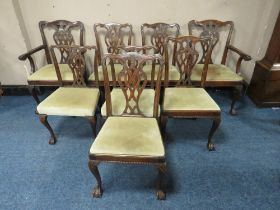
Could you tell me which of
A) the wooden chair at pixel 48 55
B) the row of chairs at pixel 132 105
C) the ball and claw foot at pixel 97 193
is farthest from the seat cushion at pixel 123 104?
the wooden chair at pixel 48 55

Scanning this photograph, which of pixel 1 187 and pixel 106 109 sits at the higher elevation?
pixel 106 109

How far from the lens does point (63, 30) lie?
2344 mm

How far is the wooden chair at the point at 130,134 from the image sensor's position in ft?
4.08

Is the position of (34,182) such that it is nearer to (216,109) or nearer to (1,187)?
(1,187)

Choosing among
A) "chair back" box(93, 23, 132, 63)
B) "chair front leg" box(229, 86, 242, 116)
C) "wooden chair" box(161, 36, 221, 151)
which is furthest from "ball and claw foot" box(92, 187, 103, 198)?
"chair front leg" box(229, 86, 242, 116)

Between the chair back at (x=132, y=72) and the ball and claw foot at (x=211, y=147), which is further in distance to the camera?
the ball and claw foot at (x=211, y=147)

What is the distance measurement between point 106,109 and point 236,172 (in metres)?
1.15

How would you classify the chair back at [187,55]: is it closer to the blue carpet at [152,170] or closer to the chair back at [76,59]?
the blue carpet at [152,170]

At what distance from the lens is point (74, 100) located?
1754mm

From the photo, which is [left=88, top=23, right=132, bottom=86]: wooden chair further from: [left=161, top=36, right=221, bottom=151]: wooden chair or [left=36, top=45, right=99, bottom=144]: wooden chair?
[left=161, top=36, right=221, bottom=151]: wooden chair

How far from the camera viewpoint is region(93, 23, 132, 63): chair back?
231 cm

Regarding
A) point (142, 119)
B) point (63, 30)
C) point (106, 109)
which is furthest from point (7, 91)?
point (142, 119)

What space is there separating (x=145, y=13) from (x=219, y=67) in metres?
1.04

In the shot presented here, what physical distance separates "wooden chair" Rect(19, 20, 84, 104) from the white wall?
10 cm
